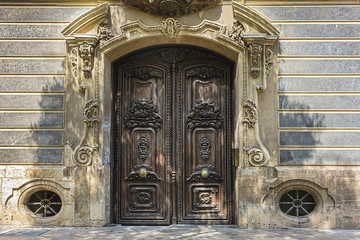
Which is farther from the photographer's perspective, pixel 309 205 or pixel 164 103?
pixel 164 103

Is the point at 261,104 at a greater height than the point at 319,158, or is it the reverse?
the point at 261,104

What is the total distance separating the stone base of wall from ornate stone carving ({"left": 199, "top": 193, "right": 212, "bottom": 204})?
748mm

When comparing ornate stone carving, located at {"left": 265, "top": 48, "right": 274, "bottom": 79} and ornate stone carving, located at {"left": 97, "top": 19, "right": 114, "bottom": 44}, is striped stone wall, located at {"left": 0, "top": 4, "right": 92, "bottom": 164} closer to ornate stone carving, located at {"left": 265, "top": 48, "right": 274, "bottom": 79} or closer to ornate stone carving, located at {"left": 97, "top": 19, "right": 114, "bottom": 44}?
ornate stone carving, located at {"left": 97, "top": 19, "right": 114, "bottom": 44}

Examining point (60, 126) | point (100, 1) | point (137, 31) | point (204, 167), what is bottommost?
point (204, 167)

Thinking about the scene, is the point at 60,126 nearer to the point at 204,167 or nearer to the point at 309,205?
the point at 204,167

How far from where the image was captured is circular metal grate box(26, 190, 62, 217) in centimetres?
792

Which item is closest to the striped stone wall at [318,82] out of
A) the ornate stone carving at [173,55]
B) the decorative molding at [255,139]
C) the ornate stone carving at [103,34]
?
the decorative molding at [255,139]

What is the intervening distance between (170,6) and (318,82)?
3.27m

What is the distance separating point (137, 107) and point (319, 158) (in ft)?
12.4

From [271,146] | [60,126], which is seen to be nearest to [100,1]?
[60,126]

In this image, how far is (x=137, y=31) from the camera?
25.9 ft

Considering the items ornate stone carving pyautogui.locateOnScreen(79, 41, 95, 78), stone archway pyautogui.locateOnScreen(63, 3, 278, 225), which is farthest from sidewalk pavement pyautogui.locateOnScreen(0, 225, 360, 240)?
ornate stone carving pyautogui.locateOnScreen(79, 41, 95, 78)

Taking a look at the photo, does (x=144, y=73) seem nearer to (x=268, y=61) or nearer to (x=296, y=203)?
(x=268, y=61)

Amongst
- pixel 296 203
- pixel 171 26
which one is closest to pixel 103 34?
pixel 171 26
